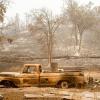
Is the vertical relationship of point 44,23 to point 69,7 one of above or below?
below

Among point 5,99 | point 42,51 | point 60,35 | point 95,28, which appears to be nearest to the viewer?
point 5,99

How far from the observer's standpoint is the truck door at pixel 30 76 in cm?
2142

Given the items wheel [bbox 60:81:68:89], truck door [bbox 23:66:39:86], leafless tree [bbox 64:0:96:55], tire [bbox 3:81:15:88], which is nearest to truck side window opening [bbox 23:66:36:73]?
truck door [bbox 23:66:39:86]

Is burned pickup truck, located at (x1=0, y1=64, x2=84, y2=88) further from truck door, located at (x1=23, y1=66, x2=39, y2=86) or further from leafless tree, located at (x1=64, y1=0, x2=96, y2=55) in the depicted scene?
leafless tree, located at (x1=64, y1=0, x2=96, y2=55)

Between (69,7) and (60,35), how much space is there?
16.2 metres

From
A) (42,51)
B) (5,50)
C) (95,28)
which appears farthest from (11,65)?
(95,28)

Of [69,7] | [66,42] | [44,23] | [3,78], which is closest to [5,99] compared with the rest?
[3,78]

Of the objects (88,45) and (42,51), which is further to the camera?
(88,45)

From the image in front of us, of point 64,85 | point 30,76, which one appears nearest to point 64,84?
point 64,85

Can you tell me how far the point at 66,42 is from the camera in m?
84.3

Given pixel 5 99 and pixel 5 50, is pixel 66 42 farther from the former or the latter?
pixel 5 99

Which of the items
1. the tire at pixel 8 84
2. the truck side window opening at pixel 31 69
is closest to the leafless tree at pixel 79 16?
the truck side window opening at pixel 31 69

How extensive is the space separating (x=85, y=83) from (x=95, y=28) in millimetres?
65598

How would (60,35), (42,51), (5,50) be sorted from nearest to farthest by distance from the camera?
(42,51)
(5,50)
(60,35)
